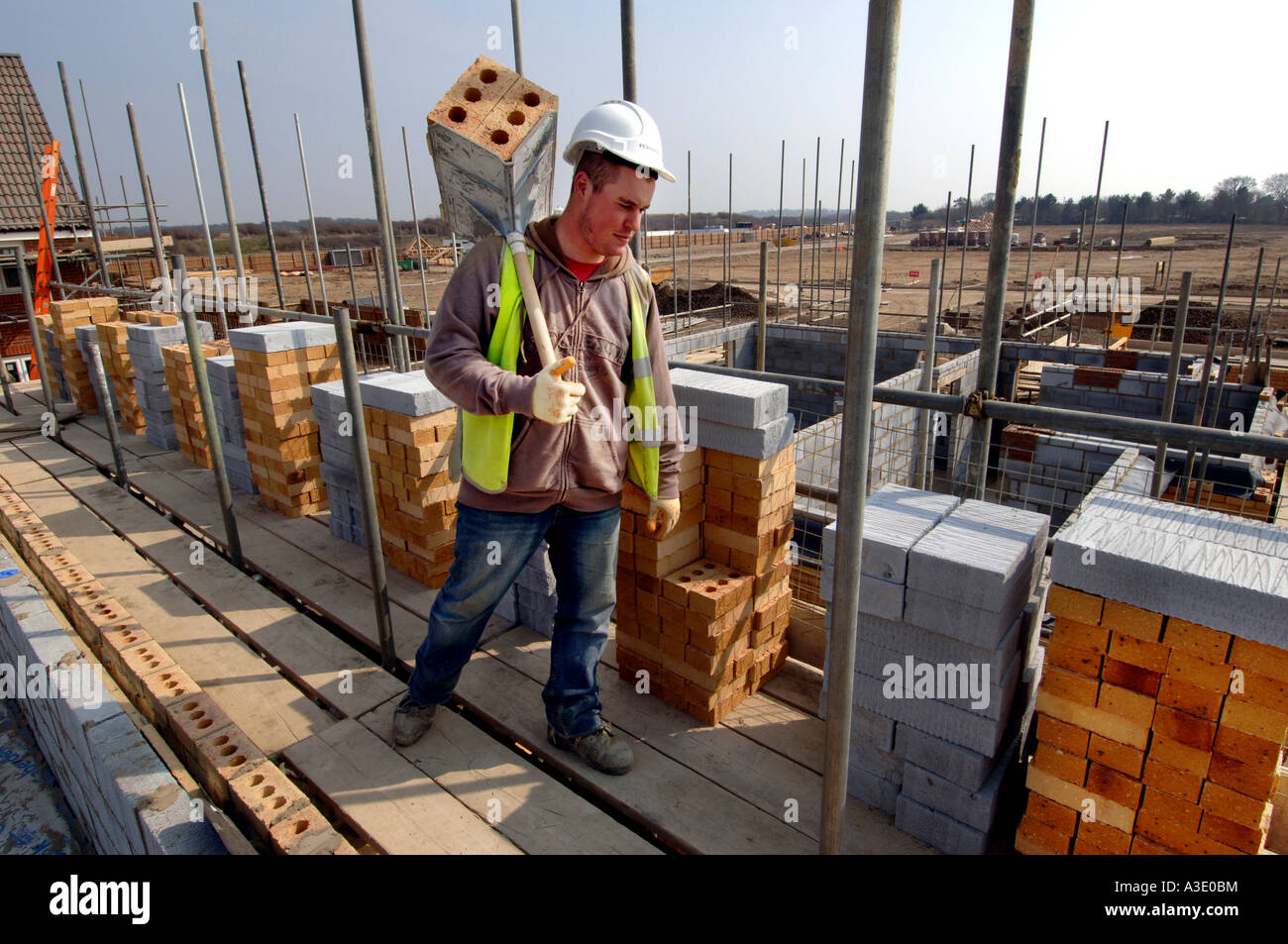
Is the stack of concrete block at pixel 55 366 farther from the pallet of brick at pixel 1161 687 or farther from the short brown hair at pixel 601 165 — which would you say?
the pallet of brick at pixel 1161 687

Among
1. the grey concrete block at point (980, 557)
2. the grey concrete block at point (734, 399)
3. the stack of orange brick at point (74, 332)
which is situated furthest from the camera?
the stack of orange brick at point (74, 332)

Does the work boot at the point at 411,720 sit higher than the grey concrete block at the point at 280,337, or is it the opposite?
the grey concrete block at the point at 280,337

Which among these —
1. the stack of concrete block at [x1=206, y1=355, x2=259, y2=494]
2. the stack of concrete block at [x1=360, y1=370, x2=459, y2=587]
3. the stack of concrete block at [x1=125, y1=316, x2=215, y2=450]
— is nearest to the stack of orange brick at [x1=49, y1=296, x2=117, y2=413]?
the stack of concrete block at [x1=125, y1=316, x2=215, y2=450]

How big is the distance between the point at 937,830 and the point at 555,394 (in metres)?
1.92

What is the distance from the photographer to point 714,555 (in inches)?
124

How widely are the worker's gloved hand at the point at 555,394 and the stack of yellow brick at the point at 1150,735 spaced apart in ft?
4.92

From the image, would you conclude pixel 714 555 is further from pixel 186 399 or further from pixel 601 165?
pixel 186 399

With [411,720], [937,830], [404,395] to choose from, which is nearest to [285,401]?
[404,395]

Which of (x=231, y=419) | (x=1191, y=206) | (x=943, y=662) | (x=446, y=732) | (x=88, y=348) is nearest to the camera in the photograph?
(x=943, y=662)

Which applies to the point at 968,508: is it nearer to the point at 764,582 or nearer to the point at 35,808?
the point at 764,582

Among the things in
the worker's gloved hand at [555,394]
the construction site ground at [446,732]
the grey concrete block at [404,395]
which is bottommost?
the construction site ground at [446,732]

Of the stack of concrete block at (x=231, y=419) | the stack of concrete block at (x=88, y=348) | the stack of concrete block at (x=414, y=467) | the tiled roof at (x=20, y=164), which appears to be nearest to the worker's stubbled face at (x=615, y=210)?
the stack of concrete block at (x=414, y=467)

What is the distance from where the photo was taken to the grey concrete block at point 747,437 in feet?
9.41

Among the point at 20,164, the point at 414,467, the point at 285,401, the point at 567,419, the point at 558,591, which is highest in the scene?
the point at 20,164
